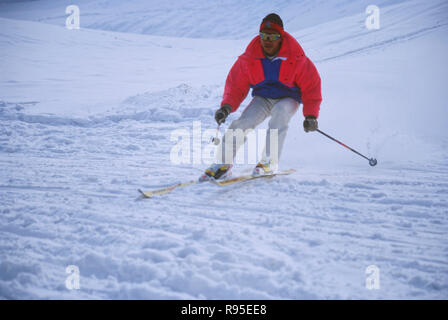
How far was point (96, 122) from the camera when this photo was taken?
Result: 628 centimetres

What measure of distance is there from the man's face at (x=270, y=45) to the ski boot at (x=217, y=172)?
119 cm

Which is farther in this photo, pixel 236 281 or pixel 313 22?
pixel 313 22

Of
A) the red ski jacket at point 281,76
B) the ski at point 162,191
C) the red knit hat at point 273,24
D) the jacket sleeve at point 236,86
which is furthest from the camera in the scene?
the jacket sleeve at point 236,86

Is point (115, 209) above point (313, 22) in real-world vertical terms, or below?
below

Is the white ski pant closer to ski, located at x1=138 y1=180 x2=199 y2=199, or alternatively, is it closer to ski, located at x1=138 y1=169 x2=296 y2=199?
ski, located at x1=138 y1=169 x2=296 y2=199

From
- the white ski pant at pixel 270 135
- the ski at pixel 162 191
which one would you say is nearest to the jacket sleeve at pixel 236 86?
the white ski pant at pixel 270 135

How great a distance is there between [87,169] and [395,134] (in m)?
3.89

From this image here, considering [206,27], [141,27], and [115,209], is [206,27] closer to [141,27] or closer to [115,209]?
[141,27]

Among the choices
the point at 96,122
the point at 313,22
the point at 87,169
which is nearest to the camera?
the point at 87,169

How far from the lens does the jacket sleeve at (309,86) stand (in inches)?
138

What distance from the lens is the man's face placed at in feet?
10.9

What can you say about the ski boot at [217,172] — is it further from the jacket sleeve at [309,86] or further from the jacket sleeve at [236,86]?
the jacket sleeve at [309,86]

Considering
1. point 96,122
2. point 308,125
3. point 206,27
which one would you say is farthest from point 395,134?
point 206,27

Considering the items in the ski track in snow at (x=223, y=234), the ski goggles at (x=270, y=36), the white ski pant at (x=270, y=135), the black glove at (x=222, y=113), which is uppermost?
the ski goggles at (x=270, y=36)
